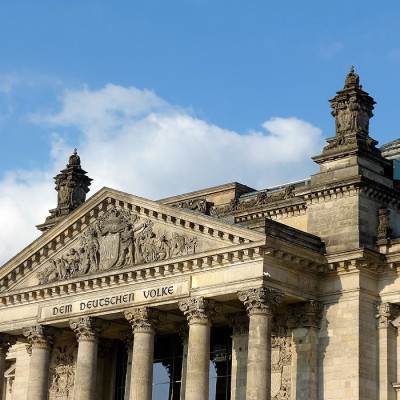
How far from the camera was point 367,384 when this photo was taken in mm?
44906

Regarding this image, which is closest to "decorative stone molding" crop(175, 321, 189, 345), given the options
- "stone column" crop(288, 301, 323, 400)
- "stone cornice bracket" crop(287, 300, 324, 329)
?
"stone column" crop(288, 301, 323, 400)

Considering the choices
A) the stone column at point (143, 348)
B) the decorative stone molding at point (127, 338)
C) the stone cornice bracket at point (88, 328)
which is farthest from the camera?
the decorative stone molding at point (127, 338)

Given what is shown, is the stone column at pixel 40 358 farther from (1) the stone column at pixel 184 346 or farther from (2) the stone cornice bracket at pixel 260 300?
(2) the stone cornice bracket at pixel 260 300

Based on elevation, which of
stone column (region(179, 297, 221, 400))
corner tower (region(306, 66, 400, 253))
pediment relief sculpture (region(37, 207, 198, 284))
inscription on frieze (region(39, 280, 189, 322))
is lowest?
stone column (region(179, 297, 221, 400))

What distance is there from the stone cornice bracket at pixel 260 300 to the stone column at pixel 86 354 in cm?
853

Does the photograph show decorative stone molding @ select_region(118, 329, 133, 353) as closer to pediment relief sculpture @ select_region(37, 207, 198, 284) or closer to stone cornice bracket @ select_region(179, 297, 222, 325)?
pediment relief sculpture @ select_region(37, 207, 198, 284)

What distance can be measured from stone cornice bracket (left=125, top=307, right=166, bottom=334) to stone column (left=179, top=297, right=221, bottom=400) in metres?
1.93

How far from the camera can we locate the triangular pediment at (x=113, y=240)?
1865 inches

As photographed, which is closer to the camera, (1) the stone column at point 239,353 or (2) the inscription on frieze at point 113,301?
(2) the inscription on frieze at point 113,301

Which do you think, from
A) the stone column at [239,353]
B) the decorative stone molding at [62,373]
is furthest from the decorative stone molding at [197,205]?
the decorative stone molding at [62,373]

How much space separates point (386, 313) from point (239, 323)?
665 cm

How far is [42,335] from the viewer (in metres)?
52.7

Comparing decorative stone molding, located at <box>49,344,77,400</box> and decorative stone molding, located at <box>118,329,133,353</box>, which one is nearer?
decorative stone molding, located at <box>118,329,133,353</box>

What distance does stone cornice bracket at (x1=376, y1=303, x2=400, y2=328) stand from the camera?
1809 inches
